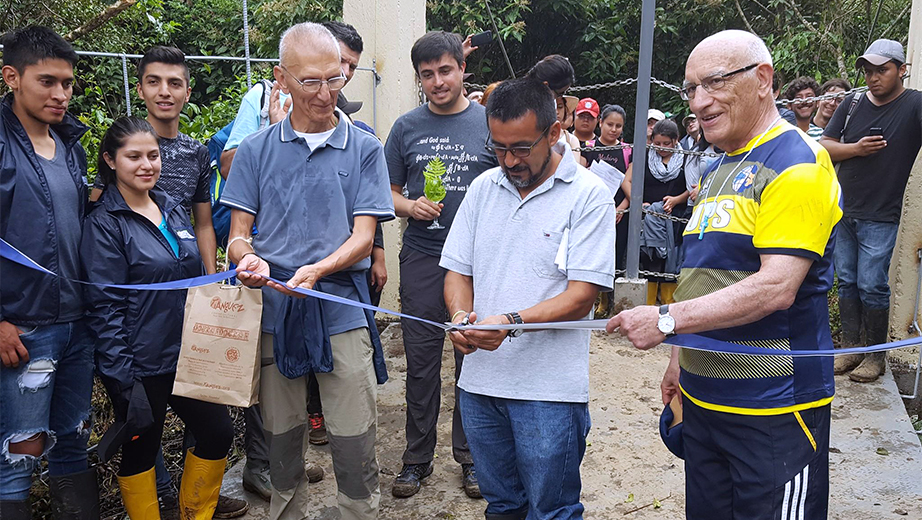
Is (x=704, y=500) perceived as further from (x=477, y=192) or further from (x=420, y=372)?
(x=420, y=372)

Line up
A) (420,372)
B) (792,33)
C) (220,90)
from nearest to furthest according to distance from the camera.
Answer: (420,372) → (792,33) → (220,90)

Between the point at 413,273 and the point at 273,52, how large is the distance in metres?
9.20

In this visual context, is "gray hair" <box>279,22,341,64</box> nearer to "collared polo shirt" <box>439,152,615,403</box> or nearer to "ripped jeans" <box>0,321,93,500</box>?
"collared polo shirt" <box>439,152,615,403</box>

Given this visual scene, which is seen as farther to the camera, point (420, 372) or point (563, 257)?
point (420, 372)

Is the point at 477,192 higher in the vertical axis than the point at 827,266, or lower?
higher

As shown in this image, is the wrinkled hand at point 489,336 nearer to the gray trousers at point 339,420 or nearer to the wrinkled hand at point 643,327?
the wrinkled hand at point 643,327

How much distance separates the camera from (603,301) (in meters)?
6.88

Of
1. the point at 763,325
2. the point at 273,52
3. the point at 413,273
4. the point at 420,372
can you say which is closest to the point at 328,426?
the point at 420,372

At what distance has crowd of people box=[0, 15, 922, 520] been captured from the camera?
93.1 inches

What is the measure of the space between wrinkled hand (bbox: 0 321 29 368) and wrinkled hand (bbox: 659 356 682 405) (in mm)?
2539

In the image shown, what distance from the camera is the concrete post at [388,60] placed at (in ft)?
21.1

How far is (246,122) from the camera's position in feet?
12.6

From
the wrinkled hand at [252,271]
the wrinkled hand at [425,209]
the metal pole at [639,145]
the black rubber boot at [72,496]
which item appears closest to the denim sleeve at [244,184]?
the wrinkled hand at [252,271]

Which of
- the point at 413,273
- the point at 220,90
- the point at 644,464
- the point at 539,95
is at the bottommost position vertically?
the point at 644,464
